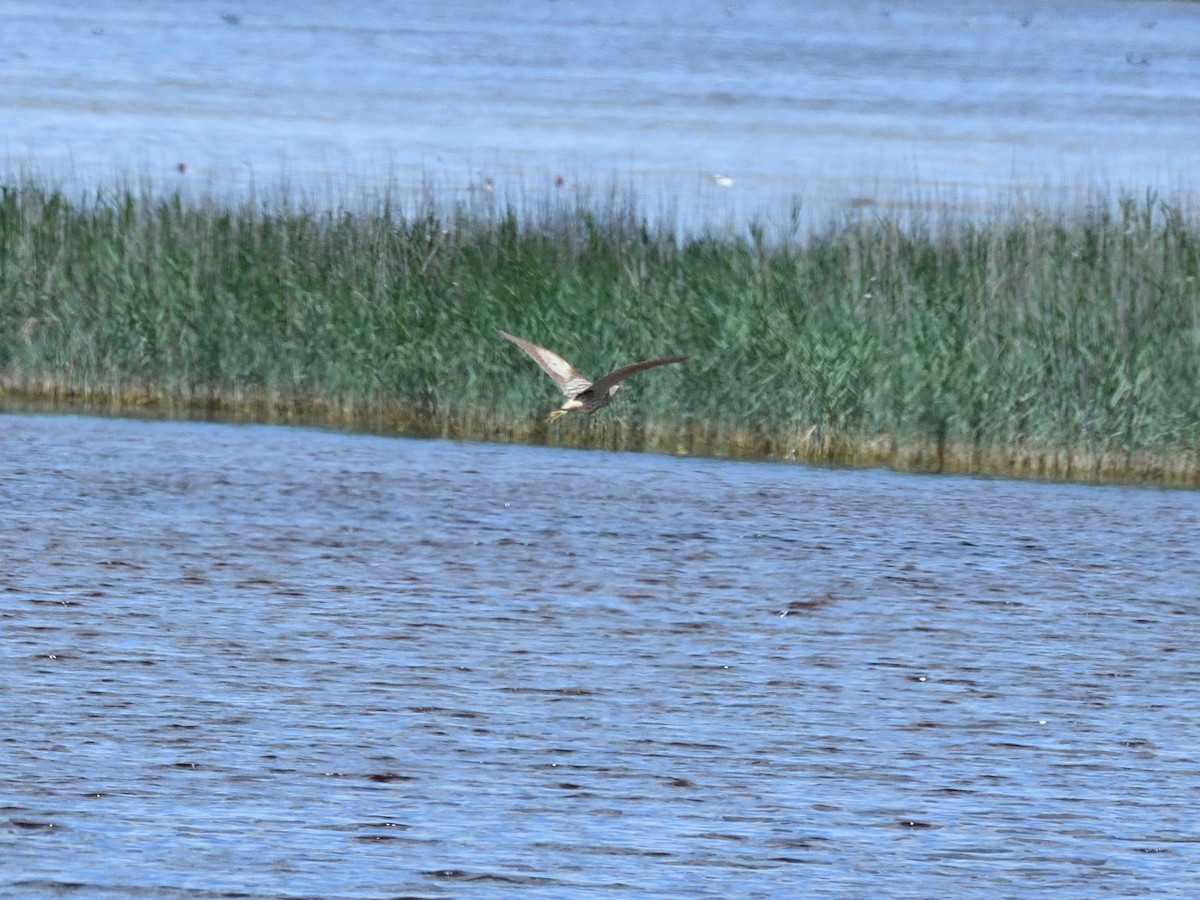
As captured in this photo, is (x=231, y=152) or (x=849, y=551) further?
(x=231, y=152)

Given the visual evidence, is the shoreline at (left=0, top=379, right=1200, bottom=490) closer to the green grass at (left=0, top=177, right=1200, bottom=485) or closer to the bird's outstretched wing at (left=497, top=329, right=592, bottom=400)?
the green grass at (left=0, top=177, right=1200, bottom=485)

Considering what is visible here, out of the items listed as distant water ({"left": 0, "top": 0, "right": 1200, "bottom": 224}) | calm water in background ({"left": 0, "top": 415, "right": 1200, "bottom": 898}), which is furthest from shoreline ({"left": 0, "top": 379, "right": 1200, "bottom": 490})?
distant water ({"left": 0, "top": 0, "right": 1200, "bottom": 224})

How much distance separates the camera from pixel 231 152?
39094 millimetres

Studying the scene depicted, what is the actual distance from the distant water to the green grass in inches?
36.4

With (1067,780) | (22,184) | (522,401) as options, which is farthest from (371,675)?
(22,184)

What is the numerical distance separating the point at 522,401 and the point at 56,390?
360 cm

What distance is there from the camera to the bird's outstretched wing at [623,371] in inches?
433

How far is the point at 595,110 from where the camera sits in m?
52.0

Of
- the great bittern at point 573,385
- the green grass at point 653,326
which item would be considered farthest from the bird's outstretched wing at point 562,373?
the green grass at point 653,326

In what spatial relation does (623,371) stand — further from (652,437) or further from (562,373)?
(652,437)

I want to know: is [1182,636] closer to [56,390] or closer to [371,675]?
[371,675]

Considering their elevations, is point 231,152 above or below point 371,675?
above

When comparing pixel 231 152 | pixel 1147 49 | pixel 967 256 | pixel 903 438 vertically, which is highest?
pixel 1147 49

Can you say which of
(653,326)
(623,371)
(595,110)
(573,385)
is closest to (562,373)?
(573,385)
